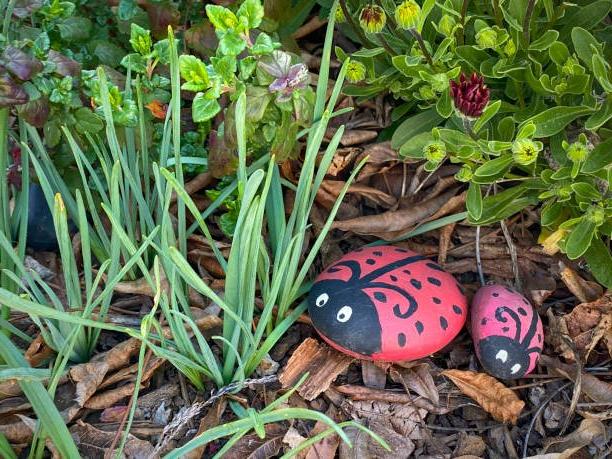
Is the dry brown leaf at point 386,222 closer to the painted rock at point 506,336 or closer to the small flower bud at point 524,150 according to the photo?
the painted rock at point 506,336

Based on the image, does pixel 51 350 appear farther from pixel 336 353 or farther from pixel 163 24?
pixel 163 24

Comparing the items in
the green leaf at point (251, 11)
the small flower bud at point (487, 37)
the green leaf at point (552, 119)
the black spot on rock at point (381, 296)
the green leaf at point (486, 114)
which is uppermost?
the green leaf at point (251, 11)

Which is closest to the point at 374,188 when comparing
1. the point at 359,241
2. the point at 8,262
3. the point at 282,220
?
the point at 359,241

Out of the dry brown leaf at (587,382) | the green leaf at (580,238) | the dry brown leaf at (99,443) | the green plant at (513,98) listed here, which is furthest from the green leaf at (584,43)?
the dry brown leaf at (99,443)

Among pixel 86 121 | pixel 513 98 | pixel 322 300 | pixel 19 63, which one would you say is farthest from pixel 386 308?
pixel 19 63

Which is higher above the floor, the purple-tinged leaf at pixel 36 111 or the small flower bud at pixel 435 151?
the purple-tinged leaf at pixel 36 111

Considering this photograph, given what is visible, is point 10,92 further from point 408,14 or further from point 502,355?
point 502,355

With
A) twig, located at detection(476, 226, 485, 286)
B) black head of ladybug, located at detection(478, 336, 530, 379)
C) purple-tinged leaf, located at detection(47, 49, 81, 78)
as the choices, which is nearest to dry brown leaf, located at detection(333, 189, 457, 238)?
twig, located at detection(476, 226, 485, 286)
